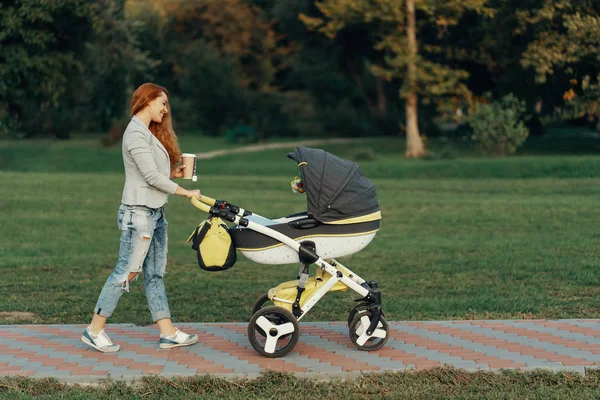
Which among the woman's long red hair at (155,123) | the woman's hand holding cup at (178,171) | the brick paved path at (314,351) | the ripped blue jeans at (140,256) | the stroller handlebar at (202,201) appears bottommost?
the brick paved path at (314,351)

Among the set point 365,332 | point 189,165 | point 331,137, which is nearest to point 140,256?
point 189,165

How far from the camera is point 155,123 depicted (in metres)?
6.39

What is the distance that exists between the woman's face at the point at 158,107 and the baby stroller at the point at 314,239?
0.67 meters

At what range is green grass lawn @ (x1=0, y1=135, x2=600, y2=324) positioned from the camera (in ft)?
27.3

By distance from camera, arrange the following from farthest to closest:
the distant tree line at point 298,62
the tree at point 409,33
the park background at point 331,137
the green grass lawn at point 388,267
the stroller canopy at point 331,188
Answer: the tree at point 409,33 < the distant tree line at point 298,62 < the park background at point 331,137 < the stroller canopy at point 331,188 < the green grass lawn at point 388,267

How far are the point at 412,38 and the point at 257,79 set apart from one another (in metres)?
22.6

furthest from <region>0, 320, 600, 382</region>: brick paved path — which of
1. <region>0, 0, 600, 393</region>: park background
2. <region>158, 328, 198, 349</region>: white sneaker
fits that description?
<region>0, 0, 600, 393</region>: park background

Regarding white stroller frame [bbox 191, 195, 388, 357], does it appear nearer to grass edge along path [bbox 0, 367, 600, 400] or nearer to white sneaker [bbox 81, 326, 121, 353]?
grass edge along path [bbox 0, 367, 600, 400]

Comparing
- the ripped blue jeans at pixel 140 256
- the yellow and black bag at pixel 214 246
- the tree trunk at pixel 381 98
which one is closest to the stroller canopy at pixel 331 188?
the yellow and black bag at pixel 214 246

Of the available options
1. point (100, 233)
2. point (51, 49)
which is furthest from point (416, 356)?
point (51, 49)

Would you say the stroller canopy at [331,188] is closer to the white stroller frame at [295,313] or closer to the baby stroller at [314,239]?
the baby stroller at [314,239]

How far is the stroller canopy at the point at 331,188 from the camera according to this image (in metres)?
6.02

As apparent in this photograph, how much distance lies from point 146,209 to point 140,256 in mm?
340

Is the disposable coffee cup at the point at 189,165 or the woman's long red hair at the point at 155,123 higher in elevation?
the woman's long red hair at the point at 155,123
